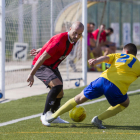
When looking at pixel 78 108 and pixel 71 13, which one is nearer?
pixel 78 108

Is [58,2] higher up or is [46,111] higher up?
[58,2]

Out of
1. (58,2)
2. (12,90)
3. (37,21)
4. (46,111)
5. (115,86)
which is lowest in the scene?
(12,90)

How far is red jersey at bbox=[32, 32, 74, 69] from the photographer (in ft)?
15.9

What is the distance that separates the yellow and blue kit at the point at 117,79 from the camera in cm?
457

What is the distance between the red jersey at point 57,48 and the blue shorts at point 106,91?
2.72 ft

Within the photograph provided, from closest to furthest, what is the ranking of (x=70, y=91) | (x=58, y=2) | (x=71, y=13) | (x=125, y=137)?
1. (x=125, y=137)
2. (x=70, y=91)
3. (x=58, y=2)
4. (x=71, y=13)

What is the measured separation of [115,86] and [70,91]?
4.17 m

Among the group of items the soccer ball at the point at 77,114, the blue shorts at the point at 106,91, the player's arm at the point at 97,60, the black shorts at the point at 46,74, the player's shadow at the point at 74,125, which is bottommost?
the player's shadow at the point at 74,125

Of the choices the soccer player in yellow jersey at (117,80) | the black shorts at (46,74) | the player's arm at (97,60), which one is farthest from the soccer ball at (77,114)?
the player's arm at (97,60)

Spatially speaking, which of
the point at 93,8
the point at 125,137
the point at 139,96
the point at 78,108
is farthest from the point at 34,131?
the point at 93,8

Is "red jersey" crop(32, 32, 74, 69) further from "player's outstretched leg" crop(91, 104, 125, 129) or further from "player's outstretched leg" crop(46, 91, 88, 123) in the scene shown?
"player's outstretched leg" crop(91, 104, 125, 129)

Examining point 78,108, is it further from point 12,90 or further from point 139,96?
point 12,90

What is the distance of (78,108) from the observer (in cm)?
514

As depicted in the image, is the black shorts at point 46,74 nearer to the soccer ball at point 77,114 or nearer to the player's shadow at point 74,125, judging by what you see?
the soccer ball at point 77,114
